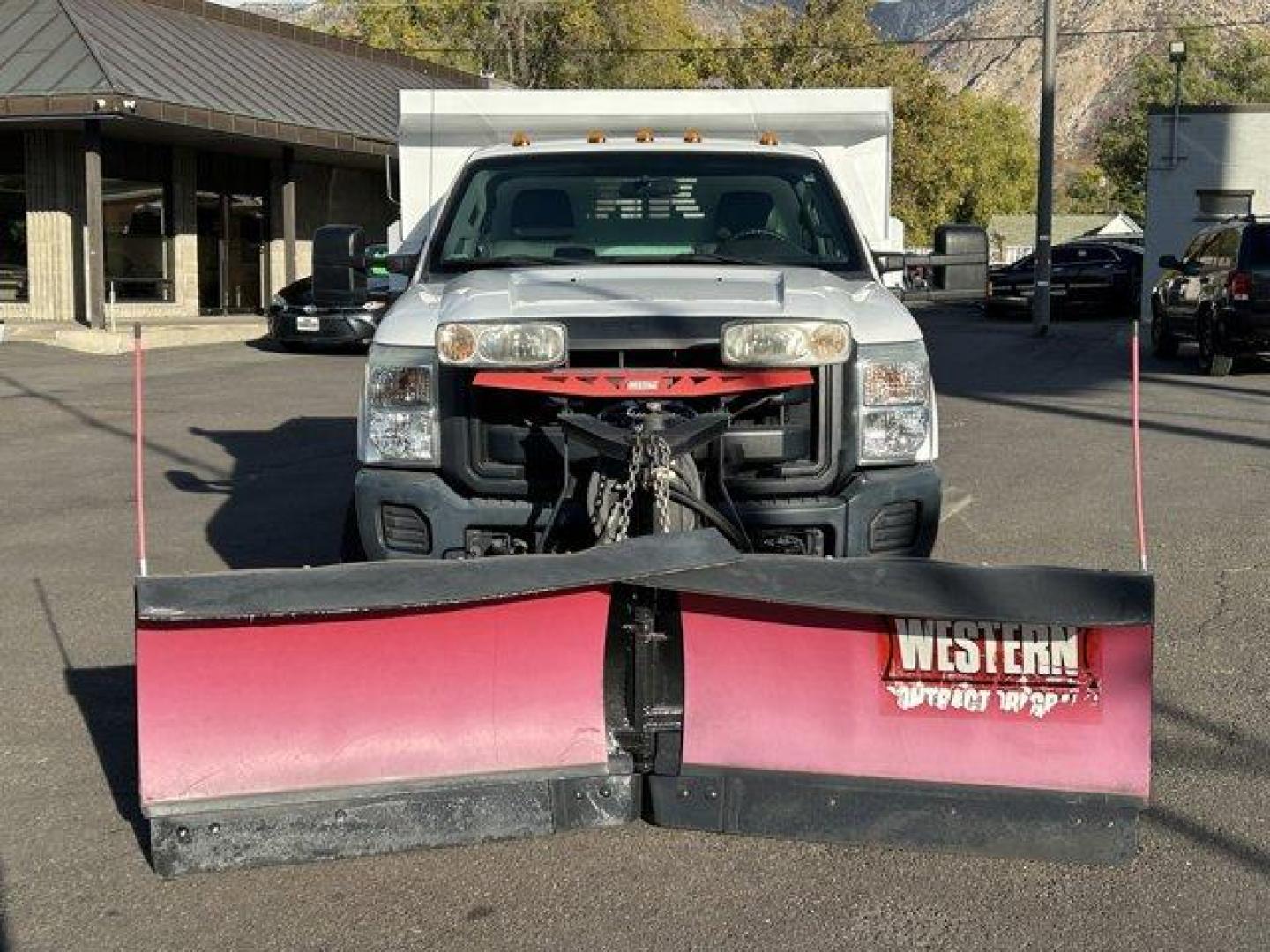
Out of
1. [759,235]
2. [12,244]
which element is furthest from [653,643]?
[12,244]

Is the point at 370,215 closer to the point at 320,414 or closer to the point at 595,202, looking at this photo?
the point at 320,414

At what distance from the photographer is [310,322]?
2491 cm

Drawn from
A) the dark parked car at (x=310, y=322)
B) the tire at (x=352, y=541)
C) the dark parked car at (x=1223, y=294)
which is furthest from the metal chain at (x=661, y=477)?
the dark parked car at (x=310, y=322)

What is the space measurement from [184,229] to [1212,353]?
19.4m

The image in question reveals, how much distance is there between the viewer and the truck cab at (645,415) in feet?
17.4

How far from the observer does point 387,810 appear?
466cm

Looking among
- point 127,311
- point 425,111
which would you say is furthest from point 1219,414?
point 127,311

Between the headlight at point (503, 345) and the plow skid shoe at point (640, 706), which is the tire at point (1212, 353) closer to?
the headlight at point (503, 345)

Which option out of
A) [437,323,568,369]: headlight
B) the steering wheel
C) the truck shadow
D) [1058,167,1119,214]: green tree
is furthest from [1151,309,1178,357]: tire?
[1058,167,1119,214]: green tree

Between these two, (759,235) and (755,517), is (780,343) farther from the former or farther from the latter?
(759,235)

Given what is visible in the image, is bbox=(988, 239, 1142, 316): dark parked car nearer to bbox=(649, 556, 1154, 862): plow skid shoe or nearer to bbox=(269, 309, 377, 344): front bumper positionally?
bbox=(269, 309, 377, 344): front bumper

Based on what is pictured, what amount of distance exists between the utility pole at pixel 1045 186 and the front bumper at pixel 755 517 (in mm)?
24686

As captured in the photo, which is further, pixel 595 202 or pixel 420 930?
pixel 595 202

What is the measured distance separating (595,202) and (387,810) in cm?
346
